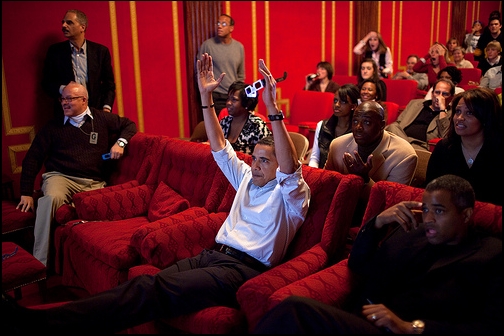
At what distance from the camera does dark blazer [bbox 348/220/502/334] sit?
1513mm

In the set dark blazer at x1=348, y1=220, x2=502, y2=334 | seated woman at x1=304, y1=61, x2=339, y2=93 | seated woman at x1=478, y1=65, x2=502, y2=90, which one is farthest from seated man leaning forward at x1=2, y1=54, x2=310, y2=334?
seated woman at x1=304, y1=61, x2=339, y2=93

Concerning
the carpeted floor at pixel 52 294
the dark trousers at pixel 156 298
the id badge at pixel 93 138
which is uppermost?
the id badge at pixel 93 138

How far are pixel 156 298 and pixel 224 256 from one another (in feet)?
1.28

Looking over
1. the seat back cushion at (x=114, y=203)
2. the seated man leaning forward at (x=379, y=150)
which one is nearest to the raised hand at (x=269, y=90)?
the seated man leaning forward at (x=379, y=150)

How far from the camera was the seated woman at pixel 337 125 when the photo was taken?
3211mm

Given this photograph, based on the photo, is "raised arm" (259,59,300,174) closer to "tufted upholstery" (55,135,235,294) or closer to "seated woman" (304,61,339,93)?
"tufted upholstery" (55,135,235,294)

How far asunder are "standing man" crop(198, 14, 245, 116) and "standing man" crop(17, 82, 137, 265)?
6.39ft

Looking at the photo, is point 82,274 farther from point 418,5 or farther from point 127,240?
point 418,5

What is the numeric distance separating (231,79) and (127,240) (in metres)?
3.13

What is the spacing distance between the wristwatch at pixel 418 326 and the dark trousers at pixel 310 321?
0.11 meters

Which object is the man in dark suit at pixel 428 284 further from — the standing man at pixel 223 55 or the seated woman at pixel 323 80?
the seated woman at pixel 323 80

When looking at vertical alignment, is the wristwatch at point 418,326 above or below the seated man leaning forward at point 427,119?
below

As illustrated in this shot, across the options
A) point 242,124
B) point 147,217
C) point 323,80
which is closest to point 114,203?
point 147,217

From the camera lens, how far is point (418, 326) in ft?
5.10
